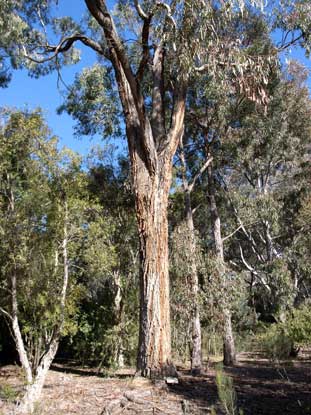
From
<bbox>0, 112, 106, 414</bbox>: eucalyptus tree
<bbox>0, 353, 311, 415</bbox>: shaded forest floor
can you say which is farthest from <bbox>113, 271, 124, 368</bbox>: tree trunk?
<bbox>0, 112, 106, 414</bbox>: eucalyptus tree

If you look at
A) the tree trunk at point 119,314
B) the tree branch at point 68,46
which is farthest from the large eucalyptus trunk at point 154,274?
the tree trunk at point 119,314

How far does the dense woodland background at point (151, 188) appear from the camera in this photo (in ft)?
22.0

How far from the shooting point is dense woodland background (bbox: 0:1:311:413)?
6.71 metres

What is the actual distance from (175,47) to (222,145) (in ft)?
21.0

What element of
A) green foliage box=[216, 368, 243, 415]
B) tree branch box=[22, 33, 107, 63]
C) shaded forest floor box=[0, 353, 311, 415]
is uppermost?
tree branch box=[22, 33, 107, 63]

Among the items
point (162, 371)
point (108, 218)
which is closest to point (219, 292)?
point (108, 218)

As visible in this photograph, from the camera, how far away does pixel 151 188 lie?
6.83m

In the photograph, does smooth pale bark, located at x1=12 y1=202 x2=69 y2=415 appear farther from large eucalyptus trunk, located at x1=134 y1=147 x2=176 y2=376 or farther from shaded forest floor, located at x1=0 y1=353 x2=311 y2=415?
large eucalyptus trunk, located at x1=134 y1=147 x2=176 y2=376

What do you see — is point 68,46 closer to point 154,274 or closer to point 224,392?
point 154,274

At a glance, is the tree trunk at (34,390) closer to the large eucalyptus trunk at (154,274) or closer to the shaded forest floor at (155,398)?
the shaded forest floor at (155,398)

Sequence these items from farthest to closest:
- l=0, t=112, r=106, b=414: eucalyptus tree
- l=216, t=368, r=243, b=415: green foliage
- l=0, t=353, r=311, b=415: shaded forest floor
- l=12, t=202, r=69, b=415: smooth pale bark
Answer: l=0, t=112, r=106, b=414: eucalyptus tree < l=12, t=202, r=69, b=415: smooth pale bark < l=0, t=353, r=311, b=415: shaded forest floor < l=216, t=368, r=243, b=415: green foliage

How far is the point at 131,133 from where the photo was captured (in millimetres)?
7082

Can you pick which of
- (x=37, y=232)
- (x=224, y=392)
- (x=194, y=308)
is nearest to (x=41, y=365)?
(x=37, y=232)

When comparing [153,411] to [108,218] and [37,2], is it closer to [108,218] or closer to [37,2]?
[108,218]
